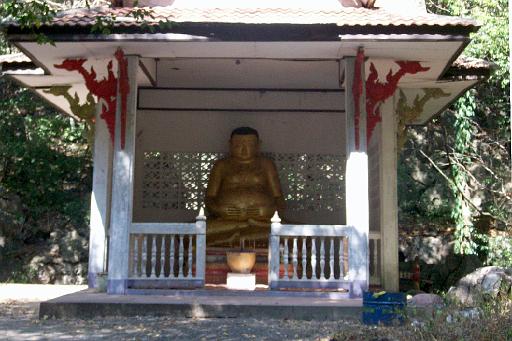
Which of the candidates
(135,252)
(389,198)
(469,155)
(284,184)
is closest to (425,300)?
(389,198)

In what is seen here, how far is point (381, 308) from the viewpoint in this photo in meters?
Answer: 6.84

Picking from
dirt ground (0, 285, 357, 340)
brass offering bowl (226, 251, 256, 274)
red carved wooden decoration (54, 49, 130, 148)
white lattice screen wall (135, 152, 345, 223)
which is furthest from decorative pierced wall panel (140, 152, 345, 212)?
dirt ground (0, 285, 357, 340)

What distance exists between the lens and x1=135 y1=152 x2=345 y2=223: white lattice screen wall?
11836 millimetres

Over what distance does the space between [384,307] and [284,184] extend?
17.8 feet

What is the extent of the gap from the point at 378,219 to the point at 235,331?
4.09 metres

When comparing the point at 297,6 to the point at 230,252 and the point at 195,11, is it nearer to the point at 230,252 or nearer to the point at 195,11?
the point at 195,11

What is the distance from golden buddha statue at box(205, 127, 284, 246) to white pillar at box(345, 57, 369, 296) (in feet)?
9.23

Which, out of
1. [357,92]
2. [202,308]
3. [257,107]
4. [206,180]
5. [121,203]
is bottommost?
[202,308]

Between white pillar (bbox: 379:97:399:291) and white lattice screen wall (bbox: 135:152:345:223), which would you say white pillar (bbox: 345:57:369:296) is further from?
white lattice screen wall (bbox: 135:152:345:223)

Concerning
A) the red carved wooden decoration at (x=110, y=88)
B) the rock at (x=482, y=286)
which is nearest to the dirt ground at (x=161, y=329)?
the rock at (x=482, y=286)

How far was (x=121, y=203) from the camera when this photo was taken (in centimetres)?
853

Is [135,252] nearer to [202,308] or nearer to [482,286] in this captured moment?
[202,308]

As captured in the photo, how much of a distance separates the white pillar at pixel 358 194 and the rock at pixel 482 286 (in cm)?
105

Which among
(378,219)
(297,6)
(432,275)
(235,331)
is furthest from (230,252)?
(432,275)
